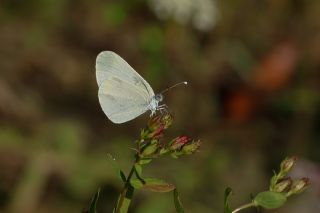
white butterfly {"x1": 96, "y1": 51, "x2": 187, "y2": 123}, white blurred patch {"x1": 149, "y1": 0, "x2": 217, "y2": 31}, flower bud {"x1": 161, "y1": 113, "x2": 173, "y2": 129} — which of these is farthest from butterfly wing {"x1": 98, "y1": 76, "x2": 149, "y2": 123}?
white blurred patch {"x1": 149, "y1": 0, "x2": 217, "y2": 31}

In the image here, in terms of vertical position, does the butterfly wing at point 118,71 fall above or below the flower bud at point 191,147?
above

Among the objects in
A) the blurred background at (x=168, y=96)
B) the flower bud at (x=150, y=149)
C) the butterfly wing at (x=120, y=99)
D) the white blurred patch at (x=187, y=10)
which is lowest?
the blurred background at (x=168, y=96)

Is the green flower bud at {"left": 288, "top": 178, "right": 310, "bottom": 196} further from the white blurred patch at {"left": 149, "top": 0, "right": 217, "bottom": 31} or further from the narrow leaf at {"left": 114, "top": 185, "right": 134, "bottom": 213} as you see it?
the white blurred patch at {"left": 149, "top": 0, "right": 217, "bottom": 31}

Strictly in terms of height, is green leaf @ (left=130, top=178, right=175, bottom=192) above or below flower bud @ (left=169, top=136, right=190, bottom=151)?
below

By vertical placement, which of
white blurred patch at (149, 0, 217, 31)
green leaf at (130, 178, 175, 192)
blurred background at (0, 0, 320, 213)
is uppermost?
green leaf at (130, 178, 175, 192)

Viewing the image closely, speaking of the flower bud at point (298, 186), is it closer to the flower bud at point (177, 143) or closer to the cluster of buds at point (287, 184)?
the cluster of buds at point (287, 184)

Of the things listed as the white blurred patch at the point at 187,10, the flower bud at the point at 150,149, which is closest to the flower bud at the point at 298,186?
the flower bud at the point at 150,149

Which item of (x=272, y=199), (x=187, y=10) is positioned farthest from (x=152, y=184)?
(x=187, y=10)
